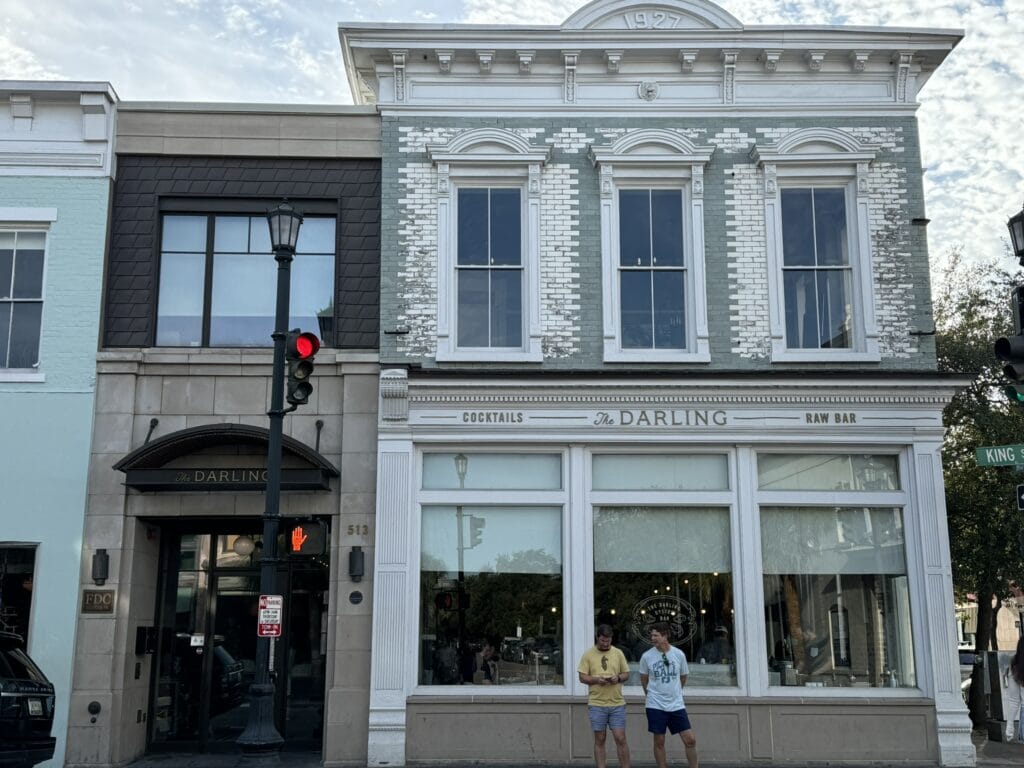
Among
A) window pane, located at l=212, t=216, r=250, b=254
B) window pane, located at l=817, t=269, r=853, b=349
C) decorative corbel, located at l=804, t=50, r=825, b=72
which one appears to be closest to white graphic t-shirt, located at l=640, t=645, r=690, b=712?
window pane, located at l=817, t=269, r=853, b=349

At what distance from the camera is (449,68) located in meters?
14.9

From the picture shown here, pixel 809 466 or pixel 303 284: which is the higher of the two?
pixel 303 284

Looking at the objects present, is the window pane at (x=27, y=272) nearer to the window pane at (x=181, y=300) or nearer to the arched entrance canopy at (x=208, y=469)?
the window pane at (x=181, y=300)

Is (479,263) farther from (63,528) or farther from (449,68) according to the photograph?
(63,528)

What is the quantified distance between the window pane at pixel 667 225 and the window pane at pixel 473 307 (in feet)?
7.98

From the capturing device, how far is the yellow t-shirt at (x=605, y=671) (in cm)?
1199

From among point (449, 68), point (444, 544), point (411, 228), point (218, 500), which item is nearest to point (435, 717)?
point (444, 544)

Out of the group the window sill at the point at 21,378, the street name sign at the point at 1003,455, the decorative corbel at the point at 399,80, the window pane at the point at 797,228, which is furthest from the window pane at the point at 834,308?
the window sill at the point at 21,378

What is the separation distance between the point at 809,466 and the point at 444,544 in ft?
16.4

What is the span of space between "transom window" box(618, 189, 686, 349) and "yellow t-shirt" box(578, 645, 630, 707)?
4.36m

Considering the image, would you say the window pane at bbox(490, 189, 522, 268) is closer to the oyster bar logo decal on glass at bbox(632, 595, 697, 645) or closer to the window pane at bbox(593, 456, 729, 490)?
the window pane at bbox(593, 456, 729, 490)

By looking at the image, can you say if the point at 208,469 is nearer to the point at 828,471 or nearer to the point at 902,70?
the point at 828,471

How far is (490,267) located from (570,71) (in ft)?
9.85

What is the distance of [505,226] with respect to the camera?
1480 cm
